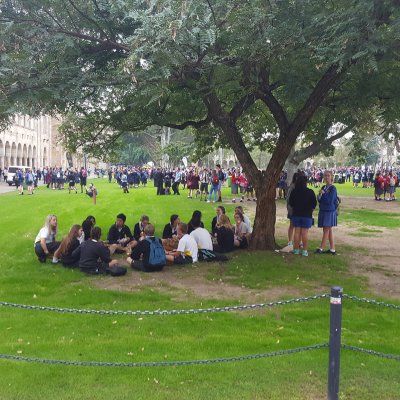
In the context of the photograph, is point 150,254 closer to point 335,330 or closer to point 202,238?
point 202,238

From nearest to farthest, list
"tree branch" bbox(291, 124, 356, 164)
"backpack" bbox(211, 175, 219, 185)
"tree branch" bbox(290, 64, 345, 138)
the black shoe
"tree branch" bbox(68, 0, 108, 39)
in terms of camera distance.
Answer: "tree branch" bbox(68, 0, 108, 39) → the black shoe → "tree branch" bbox(290, 64, 345, 138) → "tree branch" bbox(291, 124, 356, 164) → "backpack" bbox(211, 175, 219, 185)

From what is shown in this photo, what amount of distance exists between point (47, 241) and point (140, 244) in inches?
90.7

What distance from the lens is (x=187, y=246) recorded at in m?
10.9

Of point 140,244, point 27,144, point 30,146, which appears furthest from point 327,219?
point 30,146

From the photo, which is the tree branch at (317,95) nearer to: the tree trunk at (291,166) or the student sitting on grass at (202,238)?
the student sitting on grass at (202,238)

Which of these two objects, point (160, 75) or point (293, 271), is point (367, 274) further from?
point (160, 75)

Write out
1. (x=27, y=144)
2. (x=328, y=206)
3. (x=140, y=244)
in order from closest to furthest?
(x=140, y=244) → (x=328, y=206) → (x=27, y=144)

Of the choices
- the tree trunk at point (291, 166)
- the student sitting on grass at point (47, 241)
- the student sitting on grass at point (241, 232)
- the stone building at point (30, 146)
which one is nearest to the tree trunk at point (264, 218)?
the student sitting on grass at point (241, 232)

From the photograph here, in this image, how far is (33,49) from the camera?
8523mm

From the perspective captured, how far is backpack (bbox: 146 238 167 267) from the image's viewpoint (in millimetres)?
10094

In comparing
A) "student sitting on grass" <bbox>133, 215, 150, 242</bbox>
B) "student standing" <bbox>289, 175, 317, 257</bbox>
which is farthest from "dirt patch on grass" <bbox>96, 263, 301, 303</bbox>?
"student standing" <bbox>289, 175, 317, 257</bbox>

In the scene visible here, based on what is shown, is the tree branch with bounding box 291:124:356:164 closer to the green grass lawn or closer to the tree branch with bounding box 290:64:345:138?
the tree branch with bounding box 290:64:345:138

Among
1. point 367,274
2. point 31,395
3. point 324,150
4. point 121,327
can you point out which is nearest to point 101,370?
point 31,395

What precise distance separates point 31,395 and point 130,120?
954 cm
